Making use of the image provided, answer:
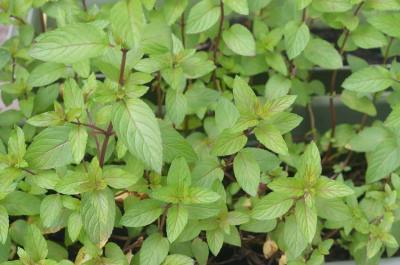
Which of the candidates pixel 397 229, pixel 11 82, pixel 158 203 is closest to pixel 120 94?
pixel 158 203

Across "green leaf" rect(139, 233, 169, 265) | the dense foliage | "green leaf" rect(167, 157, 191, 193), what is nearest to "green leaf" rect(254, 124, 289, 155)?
the dense foliage

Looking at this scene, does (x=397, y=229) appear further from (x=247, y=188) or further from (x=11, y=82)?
(x=11, y=82)

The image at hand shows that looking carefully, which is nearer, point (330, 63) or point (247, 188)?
point (247, 188)

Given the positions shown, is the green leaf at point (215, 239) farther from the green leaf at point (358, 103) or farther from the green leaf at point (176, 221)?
the green leaf at point (358, 103)

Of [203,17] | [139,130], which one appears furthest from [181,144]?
[203,17]

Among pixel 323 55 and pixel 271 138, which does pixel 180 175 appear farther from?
pixel 323 55

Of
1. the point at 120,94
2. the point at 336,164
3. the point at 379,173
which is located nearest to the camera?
the point at 120,94
